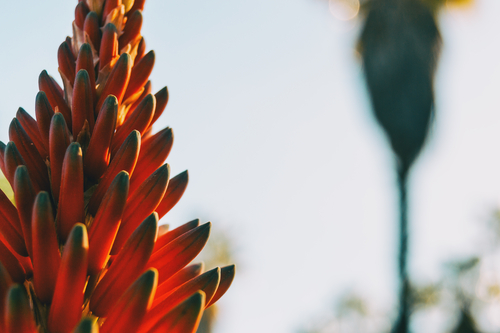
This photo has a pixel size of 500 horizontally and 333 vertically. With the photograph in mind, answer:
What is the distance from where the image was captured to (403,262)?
32.3ft

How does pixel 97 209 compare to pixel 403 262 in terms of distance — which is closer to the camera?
pixel 97 209

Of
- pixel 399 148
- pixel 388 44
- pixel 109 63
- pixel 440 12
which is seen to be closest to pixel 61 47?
pixel 109 63

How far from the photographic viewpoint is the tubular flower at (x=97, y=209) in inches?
46.1

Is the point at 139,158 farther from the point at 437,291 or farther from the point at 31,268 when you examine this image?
the point at 437,291

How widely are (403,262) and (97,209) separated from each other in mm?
9553

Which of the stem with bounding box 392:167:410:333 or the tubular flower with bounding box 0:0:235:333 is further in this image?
the stem with bounding box 392:167:410:333

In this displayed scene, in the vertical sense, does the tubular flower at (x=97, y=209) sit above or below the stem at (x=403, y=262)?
above

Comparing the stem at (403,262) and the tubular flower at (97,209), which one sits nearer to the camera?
the tubular flower at (97,209)

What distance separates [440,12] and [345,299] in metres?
33.8

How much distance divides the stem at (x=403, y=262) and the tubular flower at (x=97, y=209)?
30.2 feet

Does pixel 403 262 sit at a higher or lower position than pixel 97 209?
lower

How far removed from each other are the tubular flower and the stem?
30.2 ft

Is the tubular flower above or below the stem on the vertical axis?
above

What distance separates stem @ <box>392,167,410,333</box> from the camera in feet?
32.0
